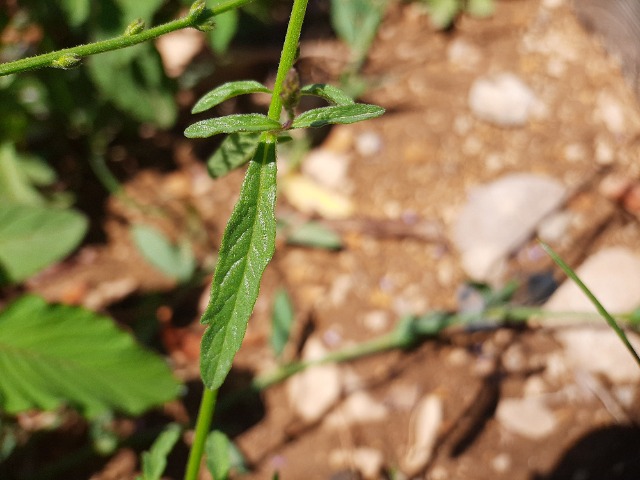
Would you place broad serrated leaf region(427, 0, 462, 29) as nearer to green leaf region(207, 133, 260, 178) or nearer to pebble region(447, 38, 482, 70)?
pebble region(447, 38, 482, 70)

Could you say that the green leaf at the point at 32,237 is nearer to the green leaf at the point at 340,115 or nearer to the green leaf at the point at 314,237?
the green leaf at the point at 314,237

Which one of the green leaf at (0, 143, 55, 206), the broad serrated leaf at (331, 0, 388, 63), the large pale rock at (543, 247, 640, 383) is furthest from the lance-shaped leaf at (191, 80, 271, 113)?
the broad serrated leaf at (331, 0, 388, 63)

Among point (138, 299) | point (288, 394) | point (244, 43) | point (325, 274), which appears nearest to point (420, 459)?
point (288, 394)

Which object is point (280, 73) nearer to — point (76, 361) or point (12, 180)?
point (76, 361)

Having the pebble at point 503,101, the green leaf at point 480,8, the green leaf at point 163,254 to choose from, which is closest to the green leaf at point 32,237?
the green leaf at point 163,254

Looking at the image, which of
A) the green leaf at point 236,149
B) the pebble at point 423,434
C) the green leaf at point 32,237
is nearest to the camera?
the green leaf at point 236,149
